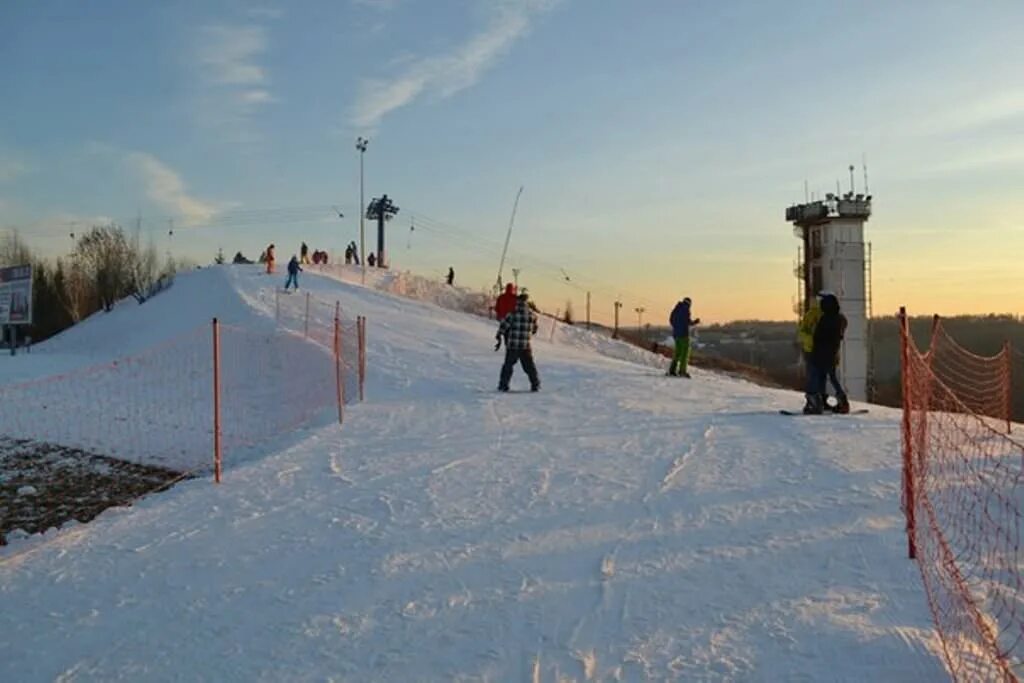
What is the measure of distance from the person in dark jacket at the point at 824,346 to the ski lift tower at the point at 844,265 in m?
40.3

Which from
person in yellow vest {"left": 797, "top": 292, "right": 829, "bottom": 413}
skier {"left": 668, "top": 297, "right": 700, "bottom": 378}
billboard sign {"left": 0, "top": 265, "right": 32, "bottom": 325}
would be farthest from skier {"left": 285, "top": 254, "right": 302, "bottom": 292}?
person in yellow vest {"left": 797, "top": 292, "right": 829, "bottom": 413}

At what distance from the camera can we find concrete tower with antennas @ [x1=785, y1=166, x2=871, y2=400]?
171 feet

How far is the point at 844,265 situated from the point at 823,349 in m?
44.7

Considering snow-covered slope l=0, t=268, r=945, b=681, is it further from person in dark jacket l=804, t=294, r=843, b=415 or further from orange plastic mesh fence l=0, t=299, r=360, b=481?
orange plastic mesh fence l=0, t=299, r=360, b=481

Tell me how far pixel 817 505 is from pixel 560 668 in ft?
13.4

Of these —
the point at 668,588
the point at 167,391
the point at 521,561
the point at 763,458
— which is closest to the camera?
the point at 668,588

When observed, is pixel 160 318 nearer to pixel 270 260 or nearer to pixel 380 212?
pixel 270 260

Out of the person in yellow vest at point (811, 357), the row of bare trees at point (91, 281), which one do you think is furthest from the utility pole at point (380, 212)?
the person in yellow vest at point (811, 357)

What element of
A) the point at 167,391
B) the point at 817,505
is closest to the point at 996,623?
the point at 817,505

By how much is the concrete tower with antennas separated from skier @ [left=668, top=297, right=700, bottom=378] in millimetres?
35500

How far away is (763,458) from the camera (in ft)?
32.9

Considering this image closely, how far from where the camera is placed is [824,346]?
42.5ft

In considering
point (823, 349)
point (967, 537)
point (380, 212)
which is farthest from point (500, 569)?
point (380, 212)

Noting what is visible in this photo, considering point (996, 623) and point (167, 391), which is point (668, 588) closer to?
point (996, 623)
